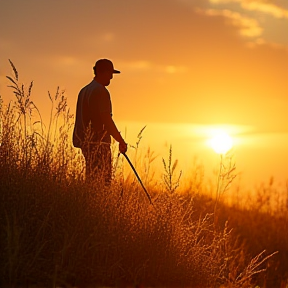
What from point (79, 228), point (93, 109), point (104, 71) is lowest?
point (79, 228)

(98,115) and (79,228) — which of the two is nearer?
(79,228)

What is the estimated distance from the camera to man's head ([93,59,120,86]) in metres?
8.91

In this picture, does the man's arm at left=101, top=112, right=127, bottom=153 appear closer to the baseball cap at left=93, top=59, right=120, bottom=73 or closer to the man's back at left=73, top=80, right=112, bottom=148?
the man's back at left=73, top=80, right=112, bottom=148

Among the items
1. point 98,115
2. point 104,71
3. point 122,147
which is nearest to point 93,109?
point 98,115

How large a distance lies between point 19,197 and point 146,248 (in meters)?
1.34

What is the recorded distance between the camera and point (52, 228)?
20.9ft

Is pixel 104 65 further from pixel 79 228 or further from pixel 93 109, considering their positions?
pixel 79 228

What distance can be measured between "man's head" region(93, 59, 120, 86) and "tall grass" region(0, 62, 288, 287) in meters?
1.17

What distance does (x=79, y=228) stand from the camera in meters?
6.35

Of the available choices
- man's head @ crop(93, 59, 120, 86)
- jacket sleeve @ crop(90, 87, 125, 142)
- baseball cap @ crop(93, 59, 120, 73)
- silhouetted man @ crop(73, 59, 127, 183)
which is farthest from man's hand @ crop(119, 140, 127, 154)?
baseball cap @ crop(93, 59, 120, 73)

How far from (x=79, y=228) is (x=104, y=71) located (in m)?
3.10

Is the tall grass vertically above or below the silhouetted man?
below

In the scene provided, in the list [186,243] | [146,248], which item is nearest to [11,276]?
[146,248]

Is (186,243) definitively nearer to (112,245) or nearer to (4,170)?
(112,245)
